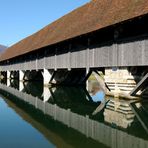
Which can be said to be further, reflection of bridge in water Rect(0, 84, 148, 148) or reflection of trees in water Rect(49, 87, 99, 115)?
reflection of trees in water Rect(49, 87, 99, 115)

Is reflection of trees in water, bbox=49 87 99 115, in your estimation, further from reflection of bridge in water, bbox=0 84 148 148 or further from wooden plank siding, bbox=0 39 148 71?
wooden plank siding, bbox=0 39 148 71

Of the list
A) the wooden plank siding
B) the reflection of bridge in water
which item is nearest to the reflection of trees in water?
the reflection of bridge in water

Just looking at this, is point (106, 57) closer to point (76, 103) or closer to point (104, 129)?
point (76, 103)

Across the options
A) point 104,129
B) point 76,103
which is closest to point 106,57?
point 76,103

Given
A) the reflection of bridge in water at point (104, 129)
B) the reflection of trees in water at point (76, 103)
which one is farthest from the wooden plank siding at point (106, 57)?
the reflection of bridge in water at point (104, 129)

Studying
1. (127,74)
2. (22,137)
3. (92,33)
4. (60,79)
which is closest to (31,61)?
(60,79)

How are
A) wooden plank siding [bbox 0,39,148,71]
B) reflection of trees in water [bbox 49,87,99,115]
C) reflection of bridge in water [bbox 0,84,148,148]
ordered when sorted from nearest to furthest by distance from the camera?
1. reflection of bridge in water [bbox 0,84,148,148]
2. wooden plank siding [bbox 0,39,148,71]
3. reflection of trees in water [bbox 49,87,99,115]

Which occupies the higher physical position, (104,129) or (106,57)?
(106,57)

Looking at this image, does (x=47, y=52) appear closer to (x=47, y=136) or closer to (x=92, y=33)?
(x=92, y=33)

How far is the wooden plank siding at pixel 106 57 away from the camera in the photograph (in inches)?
513

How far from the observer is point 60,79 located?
26750 mm

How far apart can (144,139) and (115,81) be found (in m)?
7.91

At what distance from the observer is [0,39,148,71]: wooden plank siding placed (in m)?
13.0

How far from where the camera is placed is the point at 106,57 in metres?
15.6
